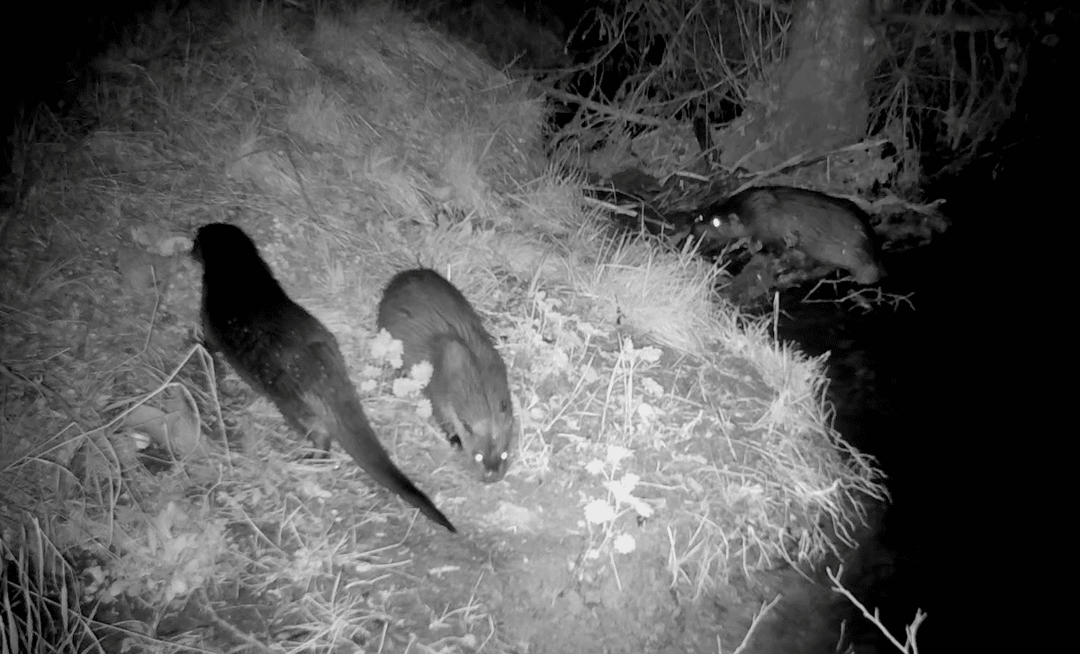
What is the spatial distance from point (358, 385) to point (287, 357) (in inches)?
20.7

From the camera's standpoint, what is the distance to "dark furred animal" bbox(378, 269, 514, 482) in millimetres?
3346

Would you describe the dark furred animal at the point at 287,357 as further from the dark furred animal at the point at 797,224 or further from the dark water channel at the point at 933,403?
the dark furred animal at the point at 797,224

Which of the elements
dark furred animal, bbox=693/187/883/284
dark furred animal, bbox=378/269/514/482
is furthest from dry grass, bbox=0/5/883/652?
dark furred animal, bbox=693/187/883/284

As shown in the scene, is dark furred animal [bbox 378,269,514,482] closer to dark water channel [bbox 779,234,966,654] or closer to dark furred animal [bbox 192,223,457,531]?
dark furred animal [bbox 192,223,457,531]

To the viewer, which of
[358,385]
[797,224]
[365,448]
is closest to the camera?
[365,448]

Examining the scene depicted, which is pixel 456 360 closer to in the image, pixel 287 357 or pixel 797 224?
pixel 287 357

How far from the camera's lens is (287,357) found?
3.23 m

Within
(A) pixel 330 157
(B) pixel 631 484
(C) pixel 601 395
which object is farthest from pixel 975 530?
(A) pixel 330 157

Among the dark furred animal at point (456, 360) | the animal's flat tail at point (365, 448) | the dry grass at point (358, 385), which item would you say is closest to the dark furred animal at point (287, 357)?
the animal's flat tail at point (365, 448)

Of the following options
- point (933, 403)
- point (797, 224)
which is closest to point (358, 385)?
point (933, 403)

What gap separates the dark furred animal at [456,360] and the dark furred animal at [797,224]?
3.06 m

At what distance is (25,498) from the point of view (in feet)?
8.76

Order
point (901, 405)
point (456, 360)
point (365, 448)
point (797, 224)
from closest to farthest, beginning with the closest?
point (365, 448) < point (456, 360) < point (901, 405) < point (797, 224)

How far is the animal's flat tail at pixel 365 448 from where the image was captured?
2.81m
